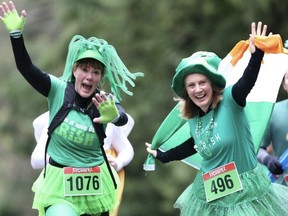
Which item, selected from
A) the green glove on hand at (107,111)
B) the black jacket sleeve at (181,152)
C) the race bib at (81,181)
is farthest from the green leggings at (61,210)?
the black jacket sleeve at (181,152)

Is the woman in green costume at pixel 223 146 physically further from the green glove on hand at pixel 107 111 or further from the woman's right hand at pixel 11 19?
the woman's right hand at pixel 11 19

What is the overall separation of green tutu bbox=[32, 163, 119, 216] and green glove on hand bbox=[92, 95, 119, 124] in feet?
1.91

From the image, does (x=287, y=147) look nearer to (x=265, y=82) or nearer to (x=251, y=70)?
(x=265, y=82)

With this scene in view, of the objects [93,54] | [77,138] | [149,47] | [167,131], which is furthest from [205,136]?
[149,47]

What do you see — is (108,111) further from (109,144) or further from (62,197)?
(109,144)

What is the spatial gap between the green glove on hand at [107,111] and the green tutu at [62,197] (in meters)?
0.58

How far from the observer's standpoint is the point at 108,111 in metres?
6.45

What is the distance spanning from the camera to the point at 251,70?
20.3 feet

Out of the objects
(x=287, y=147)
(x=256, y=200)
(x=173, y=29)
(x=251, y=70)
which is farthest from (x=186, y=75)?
(x=173, y=29)

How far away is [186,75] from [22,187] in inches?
461

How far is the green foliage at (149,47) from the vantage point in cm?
1384

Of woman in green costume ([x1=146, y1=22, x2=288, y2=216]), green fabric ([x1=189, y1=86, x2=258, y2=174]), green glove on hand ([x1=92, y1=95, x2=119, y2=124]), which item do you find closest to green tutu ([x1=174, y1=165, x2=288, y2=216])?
woman in green costume ([x1=146, y1=22, x2=288, y2=216])

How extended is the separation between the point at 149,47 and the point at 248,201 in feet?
28.6

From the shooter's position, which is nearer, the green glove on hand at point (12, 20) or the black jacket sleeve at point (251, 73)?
the black jacket sleeve at point (251, 73)
